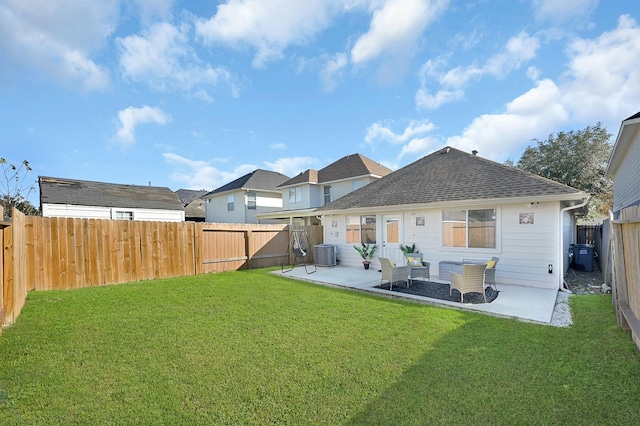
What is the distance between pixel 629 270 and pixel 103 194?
25.6 meters

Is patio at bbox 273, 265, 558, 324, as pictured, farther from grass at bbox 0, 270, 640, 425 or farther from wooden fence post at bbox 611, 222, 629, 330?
wooden fence post at bbox 611, 222, 629, 330

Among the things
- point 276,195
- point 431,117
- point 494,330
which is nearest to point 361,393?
point 494,330

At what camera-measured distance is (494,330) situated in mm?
4562

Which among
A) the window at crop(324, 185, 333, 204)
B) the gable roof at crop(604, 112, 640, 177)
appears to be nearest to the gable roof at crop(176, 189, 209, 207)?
the window at crop(324, 185, 333, 204)

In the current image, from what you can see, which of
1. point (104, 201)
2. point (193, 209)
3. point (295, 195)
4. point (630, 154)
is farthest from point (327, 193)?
point (193, 209)

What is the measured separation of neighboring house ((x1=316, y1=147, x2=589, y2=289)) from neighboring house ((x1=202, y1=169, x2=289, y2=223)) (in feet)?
39.0

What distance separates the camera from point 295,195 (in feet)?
72.2

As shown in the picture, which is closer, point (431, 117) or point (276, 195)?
point (431, 117)

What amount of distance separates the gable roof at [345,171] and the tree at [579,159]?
13.2 metres

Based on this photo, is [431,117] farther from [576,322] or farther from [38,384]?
[38,384]

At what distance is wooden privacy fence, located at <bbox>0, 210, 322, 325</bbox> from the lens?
5496mm

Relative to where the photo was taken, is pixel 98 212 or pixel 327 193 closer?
pixel 98 212

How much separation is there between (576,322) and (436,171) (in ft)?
24.5

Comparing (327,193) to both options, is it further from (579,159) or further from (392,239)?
(579,159)
